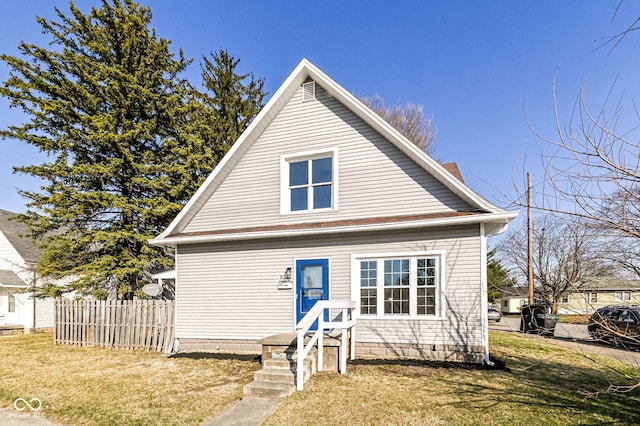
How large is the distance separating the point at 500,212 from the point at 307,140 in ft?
17.9

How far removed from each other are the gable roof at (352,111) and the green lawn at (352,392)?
345cm

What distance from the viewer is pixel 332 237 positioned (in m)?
9.50

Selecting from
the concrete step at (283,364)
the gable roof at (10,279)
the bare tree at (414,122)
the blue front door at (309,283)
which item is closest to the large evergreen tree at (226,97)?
the bare tree at (414,122)

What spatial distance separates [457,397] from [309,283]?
4.69m

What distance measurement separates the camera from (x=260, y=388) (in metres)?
6.30

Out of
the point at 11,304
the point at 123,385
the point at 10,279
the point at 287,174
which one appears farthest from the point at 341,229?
the point at 11,304

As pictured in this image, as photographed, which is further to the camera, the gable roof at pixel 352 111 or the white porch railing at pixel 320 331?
the gable roof at pixel 352 111

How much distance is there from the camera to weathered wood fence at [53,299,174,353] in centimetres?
1107

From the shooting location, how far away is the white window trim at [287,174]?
9.93 metres

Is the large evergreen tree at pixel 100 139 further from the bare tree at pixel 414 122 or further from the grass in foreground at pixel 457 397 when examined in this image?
the bare tree at pixel 414 122

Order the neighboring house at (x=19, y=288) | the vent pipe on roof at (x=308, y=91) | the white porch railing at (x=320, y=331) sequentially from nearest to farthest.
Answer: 1. the white porch railing at (x=320, y=331)
2. the vent pipe on roof at (x=308, y=91)
3. the neighboring house at (x=19, y=288)

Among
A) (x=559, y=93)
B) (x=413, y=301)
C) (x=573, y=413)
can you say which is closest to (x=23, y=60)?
(x=413, y=301)

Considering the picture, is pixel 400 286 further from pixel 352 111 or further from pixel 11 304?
pixel 11 304

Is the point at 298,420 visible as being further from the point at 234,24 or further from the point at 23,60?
the point at 23,60
